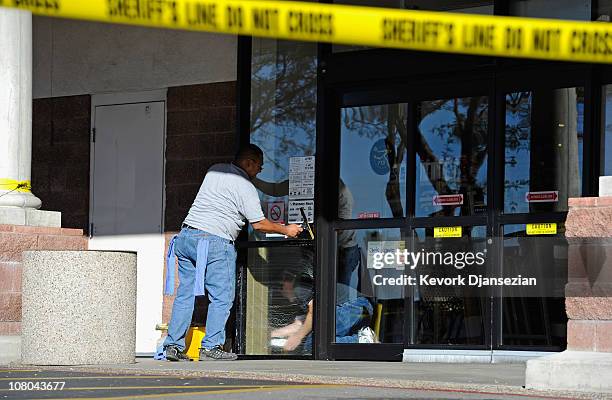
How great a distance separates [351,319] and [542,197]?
206 centimetres

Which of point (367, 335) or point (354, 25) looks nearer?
point (354, 25)

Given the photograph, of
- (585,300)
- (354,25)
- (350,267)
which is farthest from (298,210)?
(354,25)

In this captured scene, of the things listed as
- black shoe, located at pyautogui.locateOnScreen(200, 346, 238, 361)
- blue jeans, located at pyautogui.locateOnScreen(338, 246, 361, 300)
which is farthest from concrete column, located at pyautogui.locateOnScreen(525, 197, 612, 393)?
blue jeans, located at pyautogui.locateOnScreen(338, 246, 361, 300)

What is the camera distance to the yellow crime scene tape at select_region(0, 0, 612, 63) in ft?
16.8

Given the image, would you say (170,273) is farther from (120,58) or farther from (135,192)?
(120,58)

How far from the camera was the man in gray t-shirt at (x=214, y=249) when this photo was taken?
11.3 m

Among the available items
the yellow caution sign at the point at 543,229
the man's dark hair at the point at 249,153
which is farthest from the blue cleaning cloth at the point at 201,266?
the yellow caution sign at the point at 543,229

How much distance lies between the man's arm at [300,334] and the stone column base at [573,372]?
4.69 metres

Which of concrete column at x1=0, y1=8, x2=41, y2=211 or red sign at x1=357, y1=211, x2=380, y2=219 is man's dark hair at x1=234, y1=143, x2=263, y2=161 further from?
concrete column at x1=0, y1=8, x2=41, y2=211

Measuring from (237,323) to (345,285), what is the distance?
3.68ft

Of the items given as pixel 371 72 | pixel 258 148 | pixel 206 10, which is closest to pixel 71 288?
pixel 258 148

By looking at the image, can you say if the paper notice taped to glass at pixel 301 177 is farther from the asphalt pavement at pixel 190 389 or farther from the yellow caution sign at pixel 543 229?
the asphalt pavement at pixel 190 389

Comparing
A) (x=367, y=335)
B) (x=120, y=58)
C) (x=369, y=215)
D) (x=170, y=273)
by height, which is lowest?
(x=367, y=335)

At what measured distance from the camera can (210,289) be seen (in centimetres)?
1135
